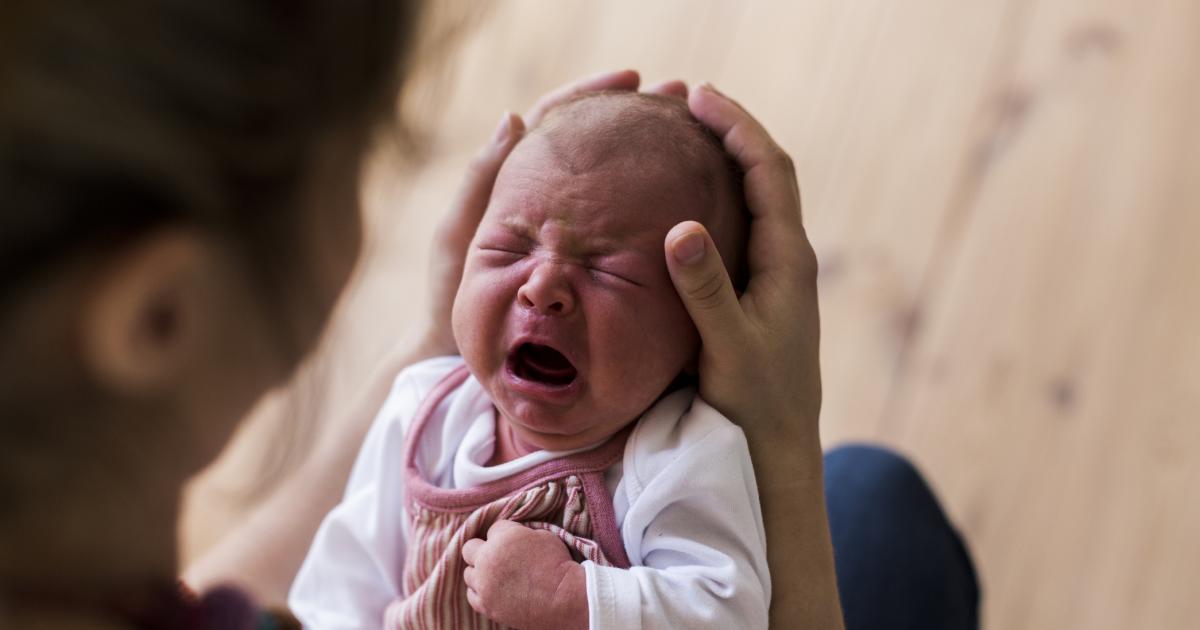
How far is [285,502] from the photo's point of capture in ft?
3.31

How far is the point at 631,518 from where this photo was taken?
780 millimetres

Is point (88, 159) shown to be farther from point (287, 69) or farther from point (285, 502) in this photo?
point (285, 502)

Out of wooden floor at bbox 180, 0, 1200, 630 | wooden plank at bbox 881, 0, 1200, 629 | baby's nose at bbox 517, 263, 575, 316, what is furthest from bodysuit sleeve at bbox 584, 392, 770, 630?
wooden plank at bbox 881, 0, 1200, 629

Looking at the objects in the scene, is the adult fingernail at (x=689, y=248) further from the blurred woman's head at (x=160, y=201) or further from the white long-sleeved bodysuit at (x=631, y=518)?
the blurred woman's head at (x=160, y=201)

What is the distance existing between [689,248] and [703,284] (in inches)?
1.3

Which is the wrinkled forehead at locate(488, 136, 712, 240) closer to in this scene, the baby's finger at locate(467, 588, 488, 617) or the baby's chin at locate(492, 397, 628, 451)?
the baby's chin at locate(492, 397, 628, 451)

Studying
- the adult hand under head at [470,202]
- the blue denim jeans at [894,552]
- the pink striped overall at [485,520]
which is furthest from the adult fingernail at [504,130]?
the blue denim jeans at [894,552]

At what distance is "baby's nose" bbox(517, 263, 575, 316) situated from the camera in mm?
774

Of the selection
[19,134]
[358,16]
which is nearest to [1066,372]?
[358,16]

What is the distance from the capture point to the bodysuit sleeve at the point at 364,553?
880mm

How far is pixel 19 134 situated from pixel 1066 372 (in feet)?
5.07

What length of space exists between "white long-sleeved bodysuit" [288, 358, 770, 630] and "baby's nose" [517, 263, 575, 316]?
0.11m

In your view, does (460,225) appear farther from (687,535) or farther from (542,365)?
(687,535)

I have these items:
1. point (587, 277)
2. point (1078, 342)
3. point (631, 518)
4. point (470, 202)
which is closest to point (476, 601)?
point (631, 518)
